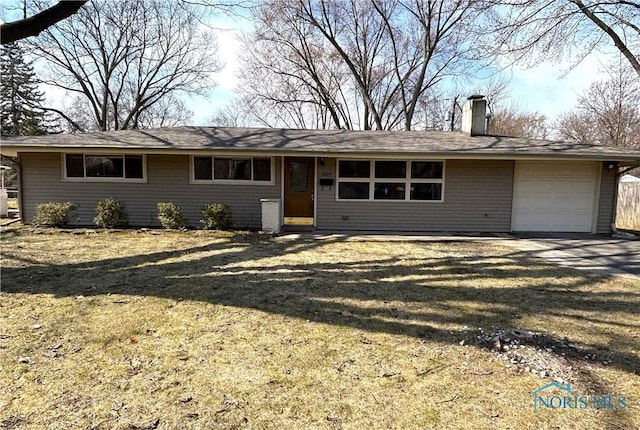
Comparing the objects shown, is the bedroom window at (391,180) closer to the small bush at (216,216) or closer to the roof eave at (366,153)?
the roof eave at (366,153)

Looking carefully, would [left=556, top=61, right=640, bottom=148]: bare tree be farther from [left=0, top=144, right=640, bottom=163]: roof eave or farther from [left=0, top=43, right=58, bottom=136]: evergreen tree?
[left=0, top=43, right=58, bottom=136]: evergreen tree

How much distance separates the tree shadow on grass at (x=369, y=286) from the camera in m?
3.73

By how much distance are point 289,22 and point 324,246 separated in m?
18.1

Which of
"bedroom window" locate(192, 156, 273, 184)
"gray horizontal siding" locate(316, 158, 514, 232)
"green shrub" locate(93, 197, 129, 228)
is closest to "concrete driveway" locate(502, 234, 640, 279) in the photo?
"gray horizontal siding" locate(316, 158, 514, 232)

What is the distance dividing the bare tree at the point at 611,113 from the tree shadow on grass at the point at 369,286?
70.1 feet

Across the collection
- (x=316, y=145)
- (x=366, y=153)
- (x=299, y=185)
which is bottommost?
(x=299, y=185)


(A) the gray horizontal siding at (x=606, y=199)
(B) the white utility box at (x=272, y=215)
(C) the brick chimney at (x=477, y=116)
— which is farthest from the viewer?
(C) the brick chimney at (x=477, y=116)

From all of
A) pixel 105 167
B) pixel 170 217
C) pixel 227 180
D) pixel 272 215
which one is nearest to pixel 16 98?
pixel 105 167

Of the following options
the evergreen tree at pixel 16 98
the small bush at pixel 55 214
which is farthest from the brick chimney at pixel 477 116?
the evergreen tree at pixel 16 98

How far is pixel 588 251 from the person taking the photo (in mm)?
7590

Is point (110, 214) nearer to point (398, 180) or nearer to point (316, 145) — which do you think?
point (316, 145)

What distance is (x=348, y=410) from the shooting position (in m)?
2.24

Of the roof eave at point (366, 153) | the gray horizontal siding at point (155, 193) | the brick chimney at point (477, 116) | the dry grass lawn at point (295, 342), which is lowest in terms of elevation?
the dry grass lawn at point (295, 342)

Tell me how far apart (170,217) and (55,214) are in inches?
113
